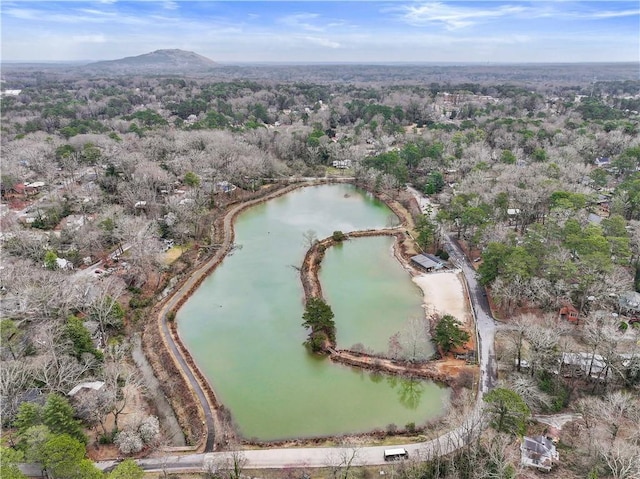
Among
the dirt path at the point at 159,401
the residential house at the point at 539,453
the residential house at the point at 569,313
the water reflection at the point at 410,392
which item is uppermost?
the residential house at the point at 569,313

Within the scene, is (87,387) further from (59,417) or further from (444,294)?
(444,294)

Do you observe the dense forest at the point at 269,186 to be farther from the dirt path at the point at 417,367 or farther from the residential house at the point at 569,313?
the dirt path at the point at 417,367

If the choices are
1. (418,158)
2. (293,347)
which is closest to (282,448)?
(293,347)

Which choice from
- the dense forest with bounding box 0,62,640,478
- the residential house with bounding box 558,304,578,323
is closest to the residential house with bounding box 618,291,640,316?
the dense forest with bounding box 0,62,640,478

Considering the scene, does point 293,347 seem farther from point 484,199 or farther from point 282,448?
point 484,199

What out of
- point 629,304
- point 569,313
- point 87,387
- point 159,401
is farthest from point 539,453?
point 87,387

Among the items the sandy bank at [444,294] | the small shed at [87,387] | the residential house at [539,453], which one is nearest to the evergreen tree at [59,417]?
the small shed at [87,387]
